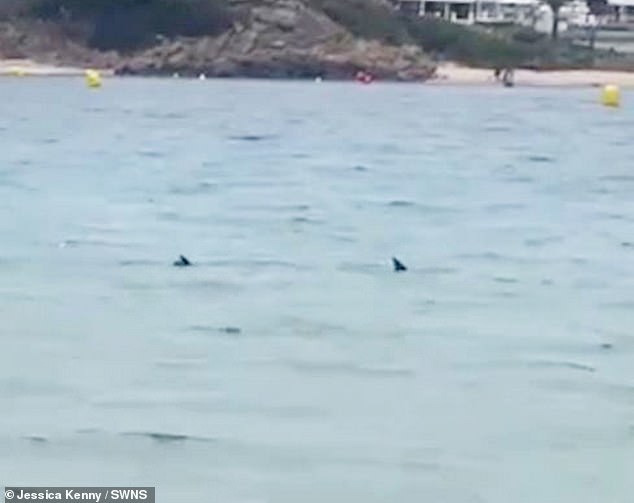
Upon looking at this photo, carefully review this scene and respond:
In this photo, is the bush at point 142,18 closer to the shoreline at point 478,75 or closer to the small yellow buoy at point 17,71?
the shoreline at point 478,75

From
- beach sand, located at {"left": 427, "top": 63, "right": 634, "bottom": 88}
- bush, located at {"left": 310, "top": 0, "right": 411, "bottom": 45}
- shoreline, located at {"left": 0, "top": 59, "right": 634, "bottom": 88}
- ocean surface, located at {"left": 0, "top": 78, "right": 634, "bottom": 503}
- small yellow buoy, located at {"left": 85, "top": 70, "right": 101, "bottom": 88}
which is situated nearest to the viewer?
ocean surface, located at {"left": 0, "top": 78, "right": 634, "bottom": 503}

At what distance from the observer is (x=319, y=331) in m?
19.9

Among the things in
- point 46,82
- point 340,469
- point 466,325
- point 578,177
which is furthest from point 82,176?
point 46,82

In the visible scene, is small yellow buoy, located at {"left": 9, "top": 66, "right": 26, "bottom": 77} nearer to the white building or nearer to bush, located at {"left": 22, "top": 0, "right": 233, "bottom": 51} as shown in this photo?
bush, located at {"left": 22, "top": 0, "right": 233, "bottom": 51}

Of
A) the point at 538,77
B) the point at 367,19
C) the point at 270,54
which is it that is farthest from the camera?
the point at 367,19

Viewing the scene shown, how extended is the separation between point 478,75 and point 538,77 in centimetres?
293

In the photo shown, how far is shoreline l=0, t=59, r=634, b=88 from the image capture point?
10900 cm

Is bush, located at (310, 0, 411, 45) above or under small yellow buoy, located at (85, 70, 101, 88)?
under

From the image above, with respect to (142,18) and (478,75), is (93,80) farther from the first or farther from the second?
(478,75)

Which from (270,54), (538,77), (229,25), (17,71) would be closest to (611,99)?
(538,77)

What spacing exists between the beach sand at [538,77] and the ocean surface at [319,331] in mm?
69042

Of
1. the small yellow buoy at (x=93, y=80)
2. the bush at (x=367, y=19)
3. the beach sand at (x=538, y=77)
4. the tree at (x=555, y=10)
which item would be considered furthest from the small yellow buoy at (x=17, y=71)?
the tree at (x=555, y=10)

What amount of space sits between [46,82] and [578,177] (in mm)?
Answer: 63729

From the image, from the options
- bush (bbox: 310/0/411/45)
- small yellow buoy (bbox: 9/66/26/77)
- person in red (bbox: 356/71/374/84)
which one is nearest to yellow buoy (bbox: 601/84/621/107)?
person in red (bbox: 356/71/374/84)
